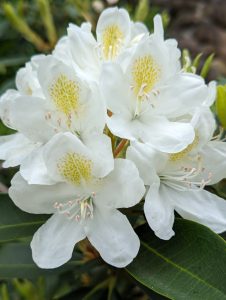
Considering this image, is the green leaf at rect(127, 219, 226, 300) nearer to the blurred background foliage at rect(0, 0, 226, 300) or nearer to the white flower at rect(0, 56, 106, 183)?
the blurred background foliage at rect(0, 0, 226, 300)

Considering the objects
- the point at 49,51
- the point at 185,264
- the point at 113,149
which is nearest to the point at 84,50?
the point at 113,149

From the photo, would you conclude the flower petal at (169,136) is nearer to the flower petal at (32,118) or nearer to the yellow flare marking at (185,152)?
the yellow flare marking at (185,152)

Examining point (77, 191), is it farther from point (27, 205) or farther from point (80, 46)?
point (80, 46)

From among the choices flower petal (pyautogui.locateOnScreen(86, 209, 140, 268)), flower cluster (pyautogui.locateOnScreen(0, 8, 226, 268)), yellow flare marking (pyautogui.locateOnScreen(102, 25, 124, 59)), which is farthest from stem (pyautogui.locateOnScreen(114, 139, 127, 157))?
yellow flare marking (pyautogui.locateOnScreen(102, 25, 124, 59))

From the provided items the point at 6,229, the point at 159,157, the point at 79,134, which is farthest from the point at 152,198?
the point at 6,229

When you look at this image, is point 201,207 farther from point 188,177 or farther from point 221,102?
point 221,102
